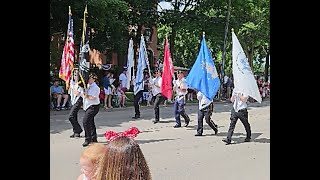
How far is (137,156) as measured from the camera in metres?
2.86

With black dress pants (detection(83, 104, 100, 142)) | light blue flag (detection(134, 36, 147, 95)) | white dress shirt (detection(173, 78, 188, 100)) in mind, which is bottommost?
black dress pants (detection(83, 104, 100, 142))

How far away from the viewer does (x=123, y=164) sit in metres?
→ 2.82

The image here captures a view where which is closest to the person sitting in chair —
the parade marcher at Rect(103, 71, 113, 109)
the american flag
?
the parade marcher at Rect(103, 71, 113, 109)

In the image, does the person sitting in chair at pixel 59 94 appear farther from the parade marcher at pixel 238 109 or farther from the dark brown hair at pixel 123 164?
the dark brown hair at pixel 123 164

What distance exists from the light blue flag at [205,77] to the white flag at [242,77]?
109 centimetres

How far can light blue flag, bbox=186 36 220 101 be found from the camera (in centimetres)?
1224

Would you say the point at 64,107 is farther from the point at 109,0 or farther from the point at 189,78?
the point at 189,78

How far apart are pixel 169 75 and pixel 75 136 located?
443 cm

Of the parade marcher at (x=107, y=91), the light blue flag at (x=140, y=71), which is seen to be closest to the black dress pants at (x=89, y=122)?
the light blue flag at (x=140, y=71)

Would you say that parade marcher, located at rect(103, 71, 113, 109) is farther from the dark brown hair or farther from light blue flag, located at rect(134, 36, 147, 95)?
the dark brown hair

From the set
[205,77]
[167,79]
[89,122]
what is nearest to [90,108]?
[89,122]

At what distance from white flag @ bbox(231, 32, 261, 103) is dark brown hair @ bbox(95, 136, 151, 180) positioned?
850 cm

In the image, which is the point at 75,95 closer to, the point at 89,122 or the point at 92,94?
the point at 92,94
